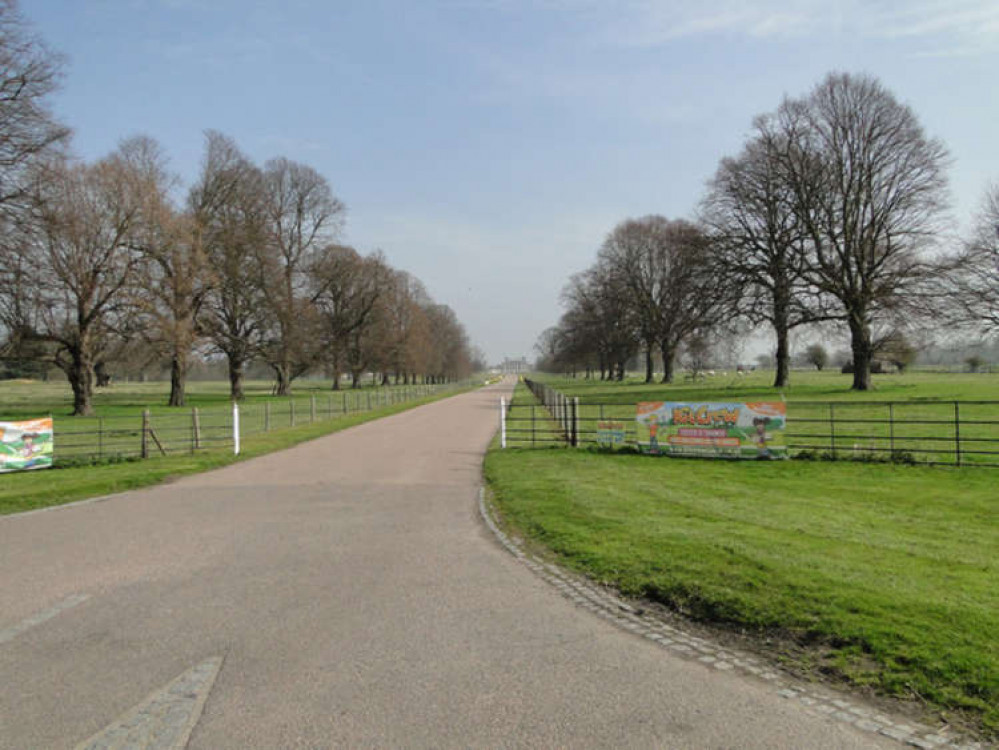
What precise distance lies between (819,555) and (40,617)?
7379mm

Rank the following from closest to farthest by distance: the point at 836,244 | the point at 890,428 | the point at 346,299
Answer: the point at 890,428, the point at 836,244, the point at 346,299

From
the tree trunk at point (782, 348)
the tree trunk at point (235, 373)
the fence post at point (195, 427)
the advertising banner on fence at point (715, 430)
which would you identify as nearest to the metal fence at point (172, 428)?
the fence post at point (195, 427)

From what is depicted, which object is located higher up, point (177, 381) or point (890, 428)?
point (177, 381)

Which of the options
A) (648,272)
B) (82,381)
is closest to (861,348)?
(648,272)

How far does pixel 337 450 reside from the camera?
18.5 meters

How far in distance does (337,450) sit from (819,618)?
49.3 ft

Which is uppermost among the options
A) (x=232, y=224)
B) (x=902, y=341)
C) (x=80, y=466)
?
(x=232, y=224)

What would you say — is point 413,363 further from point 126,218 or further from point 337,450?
point 337,450

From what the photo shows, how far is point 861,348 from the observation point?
3544 cm

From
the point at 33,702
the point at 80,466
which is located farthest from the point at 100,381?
the point at 33,702

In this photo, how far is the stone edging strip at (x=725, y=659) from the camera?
3617mm

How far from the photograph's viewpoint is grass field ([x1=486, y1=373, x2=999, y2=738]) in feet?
14.8

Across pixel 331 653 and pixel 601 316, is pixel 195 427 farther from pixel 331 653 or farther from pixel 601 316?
pixel 601 316

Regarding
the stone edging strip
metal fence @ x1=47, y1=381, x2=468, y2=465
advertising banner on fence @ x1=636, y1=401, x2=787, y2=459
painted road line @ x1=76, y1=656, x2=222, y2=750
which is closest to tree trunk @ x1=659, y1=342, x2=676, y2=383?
metal fence @ x1=47, y1=381, x2=468, y2=465
